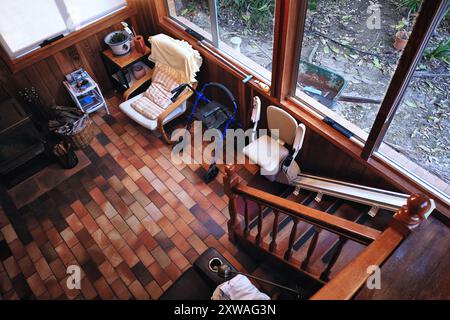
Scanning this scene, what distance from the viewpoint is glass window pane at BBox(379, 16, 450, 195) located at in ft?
7.82

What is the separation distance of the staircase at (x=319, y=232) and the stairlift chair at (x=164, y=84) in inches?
54.9

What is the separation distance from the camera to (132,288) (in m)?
3.38

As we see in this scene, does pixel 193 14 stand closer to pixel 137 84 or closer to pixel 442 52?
pixel 137 84

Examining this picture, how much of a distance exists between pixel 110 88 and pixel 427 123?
411 cm

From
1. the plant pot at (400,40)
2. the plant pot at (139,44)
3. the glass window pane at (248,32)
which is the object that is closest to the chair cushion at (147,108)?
the plant pot at (139,44)

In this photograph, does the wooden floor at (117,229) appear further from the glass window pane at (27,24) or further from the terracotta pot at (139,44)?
the glass window pane at (27,24)

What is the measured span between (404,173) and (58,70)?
4.05 meters

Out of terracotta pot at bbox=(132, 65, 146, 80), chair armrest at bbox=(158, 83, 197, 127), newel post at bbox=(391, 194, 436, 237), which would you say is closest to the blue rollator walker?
chair armrest at bbox=(158, 83, 197, 127)

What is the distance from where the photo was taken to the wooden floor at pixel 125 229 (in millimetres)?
3383

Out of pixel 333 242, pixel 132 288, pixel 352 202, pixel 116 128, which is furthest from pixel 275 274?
pixel 116 128

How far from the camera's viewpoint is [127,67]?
452 cm

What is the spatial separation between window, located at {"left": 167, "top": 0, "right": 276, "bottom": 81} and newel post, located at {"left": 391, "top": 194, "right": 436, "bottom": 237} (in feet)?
7.01

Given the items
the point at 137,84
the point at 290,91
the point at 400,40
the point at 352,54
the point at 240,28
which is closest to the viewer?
the point at 400,40

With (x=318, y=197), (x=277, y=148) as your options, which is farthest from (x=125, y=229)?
(x=318, y=197)
